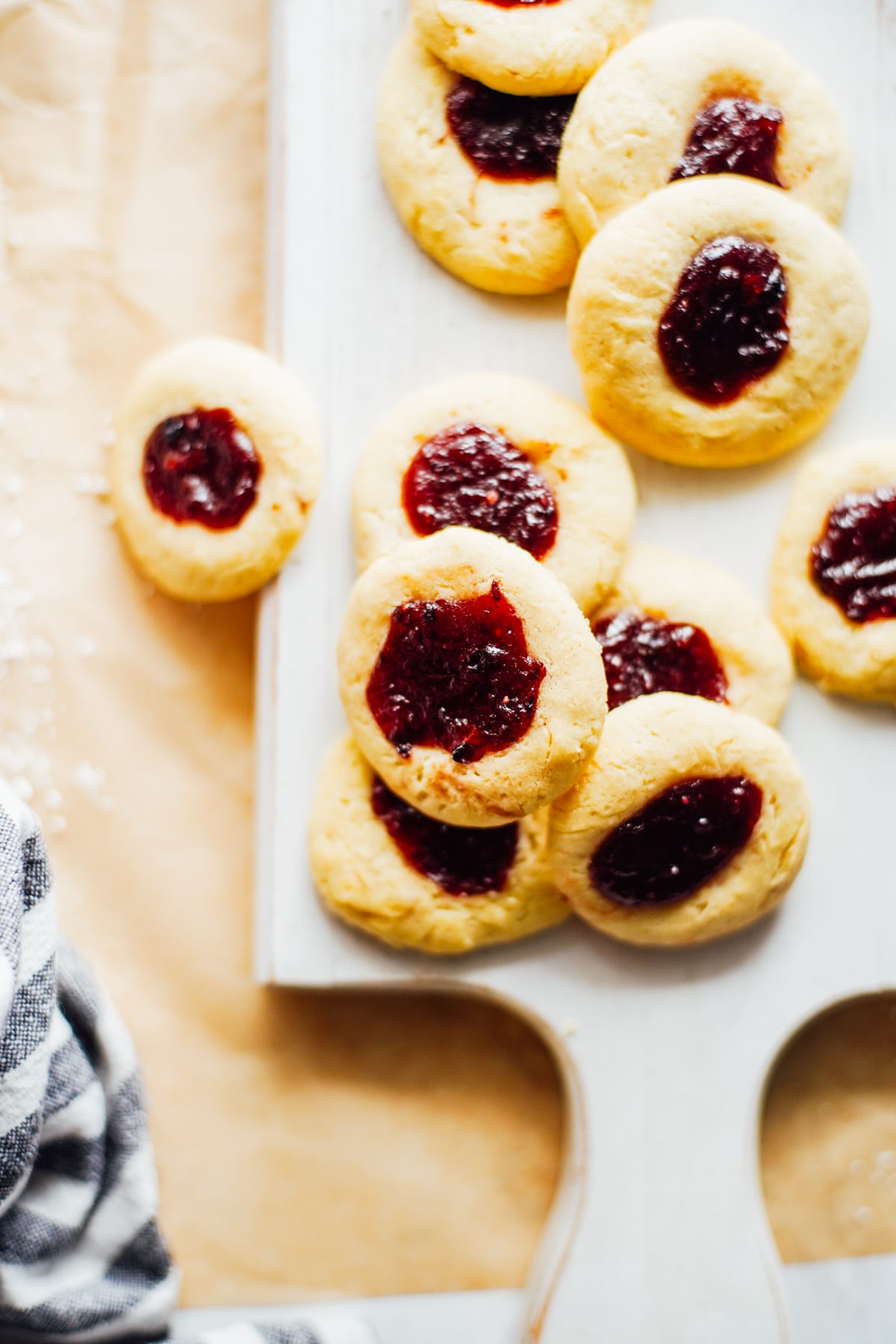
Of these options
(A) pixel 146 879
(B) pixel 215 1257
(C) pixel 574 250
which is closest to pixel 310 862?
(A) pixel 146 879

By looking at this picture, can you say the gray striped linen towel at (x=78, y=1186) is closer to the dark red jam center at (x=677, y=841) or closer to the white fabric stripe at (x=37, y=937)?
the white fabric stripe at (x=37, y=937)

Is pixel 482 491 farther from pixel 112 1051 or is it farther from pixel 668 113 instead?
pixel 112 1051

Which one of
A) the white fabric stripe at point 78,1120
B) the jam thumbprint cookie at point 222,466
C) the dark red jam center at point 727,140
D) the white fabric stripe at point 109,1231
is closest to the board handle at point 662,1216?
the white fabric stripe at point 109,1231

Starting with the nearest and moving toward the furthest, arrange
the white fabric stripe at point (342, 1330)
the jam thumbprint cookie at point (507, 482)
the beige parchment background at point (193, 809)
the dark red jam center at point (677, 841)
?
the dark red jam center at point (677, 841) → the jam thumbprint cookie at point (507, 482) → the white fabric stripe at point (342, 1330) → the beige parchment background at point (193, 809)

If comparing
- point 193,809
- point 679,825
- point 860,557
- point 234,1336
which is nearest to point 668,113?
point 860,557

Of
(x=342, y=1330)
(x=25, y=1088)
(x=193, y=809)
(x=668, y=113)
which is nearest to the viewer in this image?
(x=25, y=1088)

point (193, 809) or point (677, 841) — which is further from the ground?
point (677, 841)

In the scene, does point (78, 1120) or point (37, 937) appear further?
point (78, 1120)

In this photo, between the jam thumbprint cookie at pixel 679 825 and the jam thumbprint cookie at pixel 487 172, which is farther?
the jam thumbprint cookie at pixel 487 172
